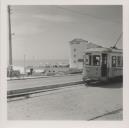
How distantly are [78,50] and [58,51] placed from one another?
8.7 inches

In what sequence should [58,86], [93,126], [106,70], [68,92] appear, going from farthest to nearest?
[106,70] → [58,86] → [68,92] → [93,126]

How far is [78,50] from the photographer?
88.3 inches

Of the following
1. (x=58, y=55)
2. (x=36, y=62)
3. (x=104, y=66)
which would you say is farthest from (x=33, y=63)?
(x=104, y=66)

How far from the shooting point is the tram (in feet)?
7.36

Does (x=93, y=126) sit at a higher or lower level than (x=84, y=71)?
lower

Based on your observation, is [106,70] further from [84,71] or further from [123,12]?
[123,12]

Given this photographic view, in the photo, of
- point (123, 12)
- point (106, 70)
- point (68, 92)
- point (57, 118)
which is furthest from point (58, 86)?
point (123, 12)

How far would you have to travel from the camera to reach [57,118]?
2102 millimetres

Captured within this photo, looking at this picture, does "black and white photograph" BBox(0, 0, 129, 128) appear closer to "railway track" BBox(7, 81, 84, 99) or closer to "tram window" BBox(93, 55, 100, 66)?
"railway track" BBox(7, 81, 84, 99)

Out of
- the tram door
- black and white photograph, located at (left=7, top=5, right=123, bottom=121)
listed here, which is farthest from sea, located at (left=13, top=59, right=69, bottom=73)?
the tram door

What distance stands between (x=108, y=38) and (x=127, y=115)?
0.63m

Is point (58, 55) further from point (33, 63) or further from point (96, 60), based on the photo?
point (96, 60)

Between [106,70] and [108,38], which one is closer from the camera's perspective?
[108,38]

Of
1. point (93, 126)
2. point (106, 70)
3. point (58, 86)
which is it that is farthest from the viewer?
point (106, 70)
